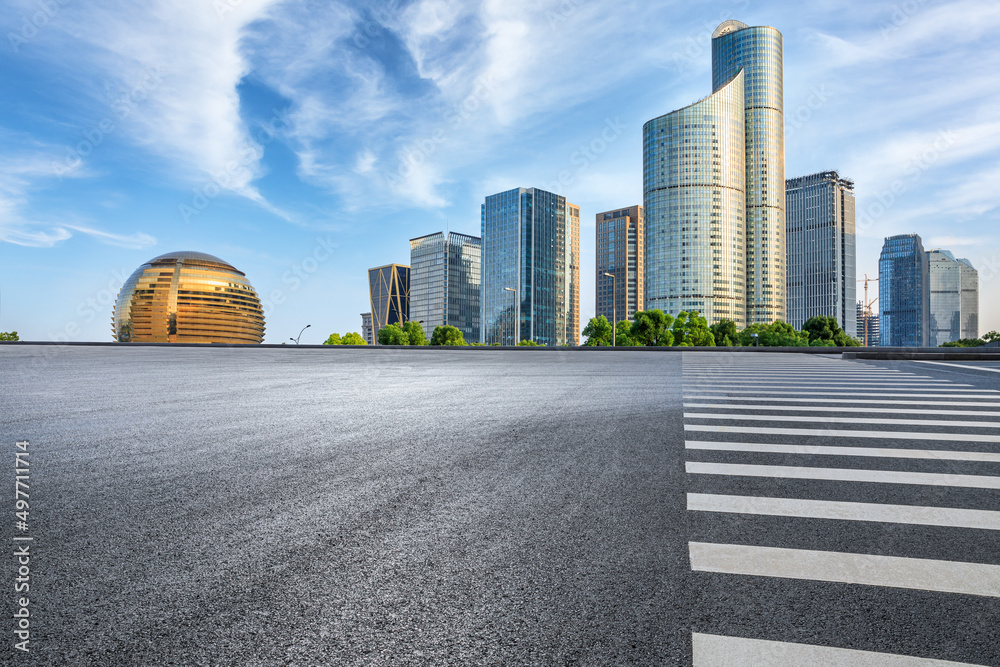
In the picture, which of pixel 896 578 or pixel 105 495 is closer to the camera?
pixel 896 578

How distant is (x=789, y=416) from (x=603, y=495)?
485 centimetres

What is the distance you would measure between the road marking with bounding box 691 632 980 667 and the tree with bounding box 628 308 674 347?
79.0m

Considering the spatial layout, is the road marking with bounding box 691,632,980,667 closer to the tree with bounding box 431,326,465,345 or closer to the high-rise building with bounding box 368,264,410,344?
the tree with bounding box 431,326,465,345

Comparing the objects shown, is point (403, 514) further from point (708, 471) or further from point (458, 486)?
point (708, 471)

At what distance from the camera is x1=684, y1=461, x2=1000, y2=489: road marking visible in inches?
168

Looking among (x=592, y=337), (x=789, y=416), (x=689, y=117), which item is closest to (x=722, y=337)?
(x=592, y=337)

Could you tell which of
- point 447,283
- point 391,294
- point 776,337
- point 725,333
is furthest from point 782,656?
point 391,294

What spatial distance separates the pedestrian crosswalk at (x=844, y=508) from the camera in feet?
6.90

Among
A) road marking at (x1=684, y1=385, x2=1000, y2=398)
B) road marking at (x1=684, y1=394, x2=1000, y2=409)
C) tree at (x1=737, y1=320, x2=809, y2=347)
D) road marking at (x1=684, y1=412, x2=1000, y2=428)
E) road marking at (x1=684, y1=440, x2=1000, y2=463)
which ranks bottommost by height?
tree at (x1=737, y1=320, x2=809, y2=347)

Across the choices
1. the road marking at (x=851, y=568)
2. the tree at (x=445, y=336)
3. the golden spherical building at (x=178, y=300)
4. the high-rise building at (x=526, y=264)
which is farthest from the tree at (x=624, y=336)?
the golden spherical building at (x=178, y=300)

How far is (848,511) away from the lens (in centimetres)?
Result: 359

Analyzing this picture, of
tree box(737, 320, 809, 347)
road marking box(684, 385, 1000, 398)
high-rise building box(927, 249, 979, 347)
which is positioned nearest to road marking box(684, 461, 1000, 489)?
road marking box(684, 385, 1000, 398)

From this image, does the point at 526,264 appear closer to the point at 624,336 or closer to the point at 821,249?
the point at 624,336

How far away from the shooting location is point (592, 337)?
86062 millimetres
